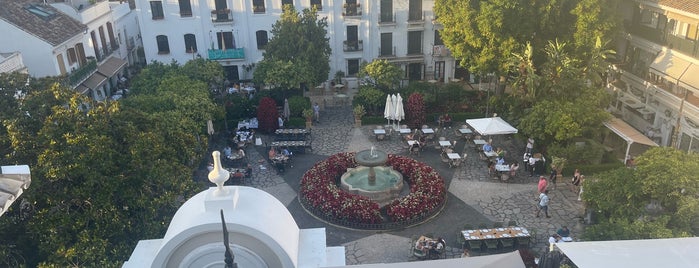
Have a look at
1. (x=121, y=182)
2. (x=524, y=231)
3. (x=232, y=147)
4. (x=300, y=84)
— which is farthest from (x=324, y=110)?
(x=121, y=182)

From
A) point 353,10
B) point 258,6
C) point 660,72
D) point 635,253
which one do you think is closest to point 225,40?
point 258,6

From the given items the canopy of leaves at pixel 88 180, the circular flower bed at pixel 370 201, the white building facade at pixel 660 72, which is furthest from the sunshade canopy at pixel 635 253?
the white building facade at pixel 660 72

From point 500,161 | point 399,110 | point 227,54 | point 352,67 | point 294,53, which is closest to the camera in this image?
point 500,161

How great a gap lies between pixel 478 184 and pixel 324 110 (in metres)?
14.0

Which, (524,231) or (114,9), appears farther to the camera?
(114,9)

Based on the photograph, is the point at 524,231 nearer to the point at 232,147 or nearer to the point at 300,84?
the point at 232,147

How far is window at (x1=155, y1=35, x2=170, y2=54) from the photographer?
39.6m

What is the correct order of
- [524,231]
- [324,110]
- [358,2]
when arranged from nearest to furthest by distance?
[524,231]
[324,110]
[358,2]

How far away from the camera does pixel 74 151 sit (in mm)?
14492

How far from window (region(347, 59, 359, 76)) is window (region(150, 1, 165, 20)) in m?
14.5

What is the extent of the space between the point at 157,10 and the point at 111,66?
5.38 metres

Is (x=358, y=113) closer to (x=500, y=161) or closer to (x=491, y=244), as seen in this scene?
(x=500, y=161)

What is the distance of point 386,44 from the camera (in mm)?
39469

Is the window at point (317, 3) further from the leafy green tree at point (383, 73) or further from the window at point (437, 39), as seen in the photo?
the window at point (437, 39)
